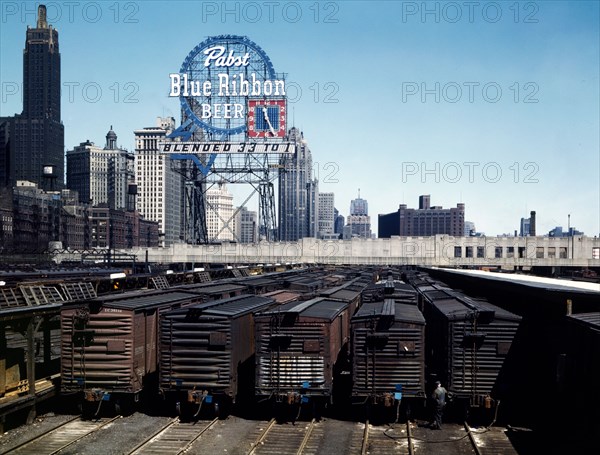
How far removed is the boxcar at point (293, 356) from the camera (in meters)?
17.4

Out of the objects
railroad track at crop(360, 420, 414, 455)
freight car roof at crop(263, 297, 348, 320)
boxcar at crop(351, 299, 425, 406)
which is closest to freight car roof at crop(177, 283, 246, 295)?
freight car roof at crop(263, 297, 348, 320)

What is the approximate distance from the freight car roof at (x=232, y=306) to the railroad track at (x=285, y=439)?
3.56 metres

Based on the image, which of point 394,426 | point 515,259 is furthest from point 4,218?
point 394,426

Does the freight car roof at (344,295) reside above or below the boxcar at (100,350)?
above

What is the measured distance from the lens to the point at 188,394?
1753 cm

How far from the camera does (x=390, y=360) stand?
1730cm

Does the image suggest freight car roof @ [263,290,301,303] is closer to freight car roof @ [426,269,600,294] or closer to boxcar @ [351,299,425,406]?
boxcar @ [351,299,425,406]

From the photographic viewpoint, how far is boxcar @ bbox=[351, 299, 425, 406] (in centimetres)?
1723

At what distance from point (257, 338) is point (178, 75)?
67.6 m

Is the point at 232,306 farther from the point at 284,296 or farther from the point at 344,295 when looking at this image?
the point at 344,295

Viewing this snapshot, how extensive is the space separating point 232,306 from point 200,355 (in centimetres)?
277

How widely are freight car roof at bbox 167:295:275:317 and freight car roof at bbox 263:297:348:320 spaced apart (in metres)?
1.12

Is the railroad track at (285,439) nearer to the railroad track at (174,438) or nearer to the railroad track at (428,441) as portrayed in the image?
the railroad track at (428,441)

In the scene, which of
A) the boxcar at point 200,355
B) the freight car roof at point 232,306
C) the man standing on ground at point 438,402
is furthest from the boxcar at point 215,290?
the man standing on ground at point 438,402
